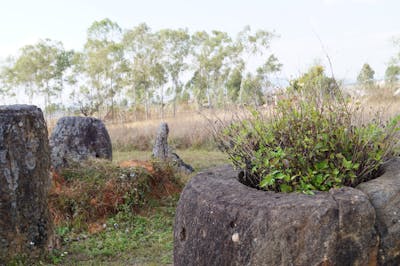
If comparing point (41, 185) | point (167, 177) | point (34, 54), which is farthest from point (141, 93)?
point (41, 185)

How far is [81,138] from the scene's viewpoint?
322 inches

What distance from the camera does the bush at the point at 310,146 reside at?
2.64 m

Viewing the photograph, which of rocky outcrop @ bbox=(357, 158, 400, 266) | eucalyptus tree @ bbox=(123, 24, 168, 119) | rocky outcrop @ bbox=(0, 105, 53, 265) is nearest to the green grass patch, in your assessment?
rocky outcrop @ bbox=(0, 105, 53, 265)

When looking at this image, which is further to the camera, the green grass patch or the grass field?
the green grass patch

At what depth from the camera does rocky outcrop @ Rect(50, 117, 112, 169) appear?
26.7 feet

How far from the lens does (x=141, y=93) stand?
108 feet

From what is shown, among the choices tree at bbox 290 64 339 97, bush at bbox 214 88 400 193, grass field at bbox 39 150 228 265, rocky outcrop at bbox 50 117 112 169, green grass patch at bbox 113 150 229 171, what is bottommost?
grass field at bbox 39 150 228 265

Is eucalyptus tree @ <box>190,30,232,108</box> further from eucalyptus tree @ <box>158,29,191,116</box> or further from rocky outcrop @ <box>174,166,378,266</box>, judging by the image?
rocky outcrop @ <box>174,166,378,266</box>

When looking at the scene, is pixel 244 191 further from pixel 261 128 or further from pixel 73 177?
pixel 73 177

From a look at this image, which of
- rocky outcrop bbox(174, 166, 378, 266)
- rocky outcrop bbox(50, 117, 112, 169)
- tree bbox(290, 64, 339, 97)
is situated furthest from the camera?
rocky outcrop bbox(50, 117, 112, 169)

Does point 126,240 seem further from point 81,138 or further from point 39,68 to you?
point 39,68

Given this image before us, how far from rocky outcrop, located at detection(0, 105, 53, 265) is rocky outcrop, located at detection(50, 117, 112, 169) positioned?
3536 mm

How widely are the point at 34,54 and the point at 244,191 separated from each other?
3063 centimetres

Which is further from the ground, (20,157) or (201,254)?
(20,157)
